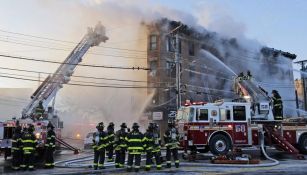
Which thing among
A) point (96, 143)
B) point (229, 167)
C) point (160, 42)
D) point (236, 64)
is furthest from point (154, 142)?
point (236, 64)

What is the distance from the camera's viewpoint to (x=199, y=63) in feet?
122

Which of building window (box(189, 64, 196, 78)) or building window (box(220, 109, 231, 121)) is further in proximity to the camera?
building window (box(189, 64, 196, 78))

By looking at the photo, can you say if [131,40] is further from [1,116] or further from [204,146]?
[1,116]

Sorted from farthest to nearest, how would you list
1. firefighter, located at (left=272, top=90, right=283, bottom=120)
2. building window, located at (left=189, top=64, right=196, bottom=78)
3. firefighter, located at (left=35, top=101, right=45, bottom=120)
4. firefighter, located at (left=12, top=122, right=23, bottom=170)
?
building window, located at (left=189, top=64, right=196, bottom=78) < firefighter, located at (left=35, top=101, right=45, bottom=120) < firefighter, located at (left=272, top=90, right=283, bottom=120) < firefighter, located at (left=12, top=122, right=23, bottom=170)

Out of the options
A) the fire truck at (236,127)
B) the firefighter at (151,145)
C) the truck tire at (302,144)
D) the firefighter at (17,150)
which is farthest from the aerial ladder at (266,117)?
the firefighter at (17,150)

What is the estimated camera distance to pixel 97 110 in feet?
134

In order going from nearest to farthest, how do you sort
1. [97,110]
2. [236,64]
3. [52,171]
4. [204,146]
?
[52,171]
[204,146]
[236,64]
[97,110]

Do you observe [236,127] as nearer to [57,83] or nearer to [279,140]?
[279,140]

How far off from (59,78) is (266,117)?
1224 cm

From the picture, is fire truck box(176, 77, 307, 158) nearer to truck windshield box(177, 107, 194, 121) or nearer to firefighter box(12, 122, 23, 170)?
truck windshield box(177, 107, 194, 121)

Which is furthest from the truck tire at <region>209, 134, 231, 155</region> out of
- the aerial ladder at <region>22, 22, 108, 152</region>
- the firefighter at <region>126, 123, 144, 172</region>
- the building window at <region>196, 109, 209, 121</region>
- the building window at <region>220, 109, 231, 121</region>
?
the aerial ladder at <region>22, 22, 108, 152</region>

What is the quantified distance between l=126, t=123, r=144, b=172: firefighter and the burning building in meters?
20.4

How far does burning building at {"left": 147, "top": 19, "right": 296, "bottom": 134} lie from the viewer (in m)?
34.5

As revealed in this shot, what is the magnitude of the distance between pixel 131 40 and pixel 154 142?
23.4 meters
